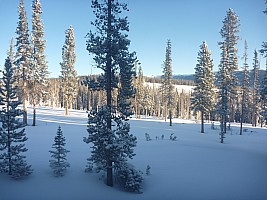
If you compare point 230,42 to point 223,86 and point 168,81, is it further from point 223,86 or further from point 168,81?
point 168,81

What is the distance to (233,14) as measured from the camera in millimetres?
31297

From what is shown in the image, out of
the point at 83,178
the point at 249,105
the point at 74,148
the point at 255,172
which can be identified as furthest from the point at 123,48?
the point at 249,105

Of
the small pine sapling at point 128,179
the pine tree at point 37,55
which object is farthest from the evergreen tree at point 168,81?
the small pine sapling at point 128,179

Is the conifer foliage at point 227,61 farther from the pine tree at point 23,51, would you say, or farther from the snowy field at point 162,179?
the pine tree at point 23,51

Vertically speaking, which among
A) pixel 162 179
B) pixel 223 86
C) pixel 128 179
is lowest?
pixel 162 179

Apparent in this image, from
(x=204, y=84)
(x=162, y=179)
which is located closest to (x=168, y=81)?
(x=204, y=84)

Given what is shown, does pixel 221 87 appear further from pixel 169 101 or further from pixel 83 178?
pixel 83 178

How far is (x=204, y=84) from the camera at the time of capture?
128 ft

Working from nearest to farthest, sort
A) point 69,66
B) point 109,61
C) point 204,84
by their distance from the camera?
1. point 109,61
2. point 204,84
3. point 69,66

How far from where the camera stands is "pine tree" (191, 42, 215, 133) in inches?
1534

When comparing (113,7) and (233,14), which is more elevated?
(233,14)

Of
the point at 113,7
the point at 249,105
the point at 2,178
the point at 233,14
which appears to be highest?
the point at 233,14

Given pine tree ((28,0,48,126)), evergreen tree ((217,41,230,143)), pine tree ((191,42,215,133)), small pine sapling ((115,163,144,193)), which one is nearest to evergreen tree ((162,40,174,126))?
pine tree ((191,42,215,133))

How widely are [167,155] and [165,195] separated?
742 centimetres
